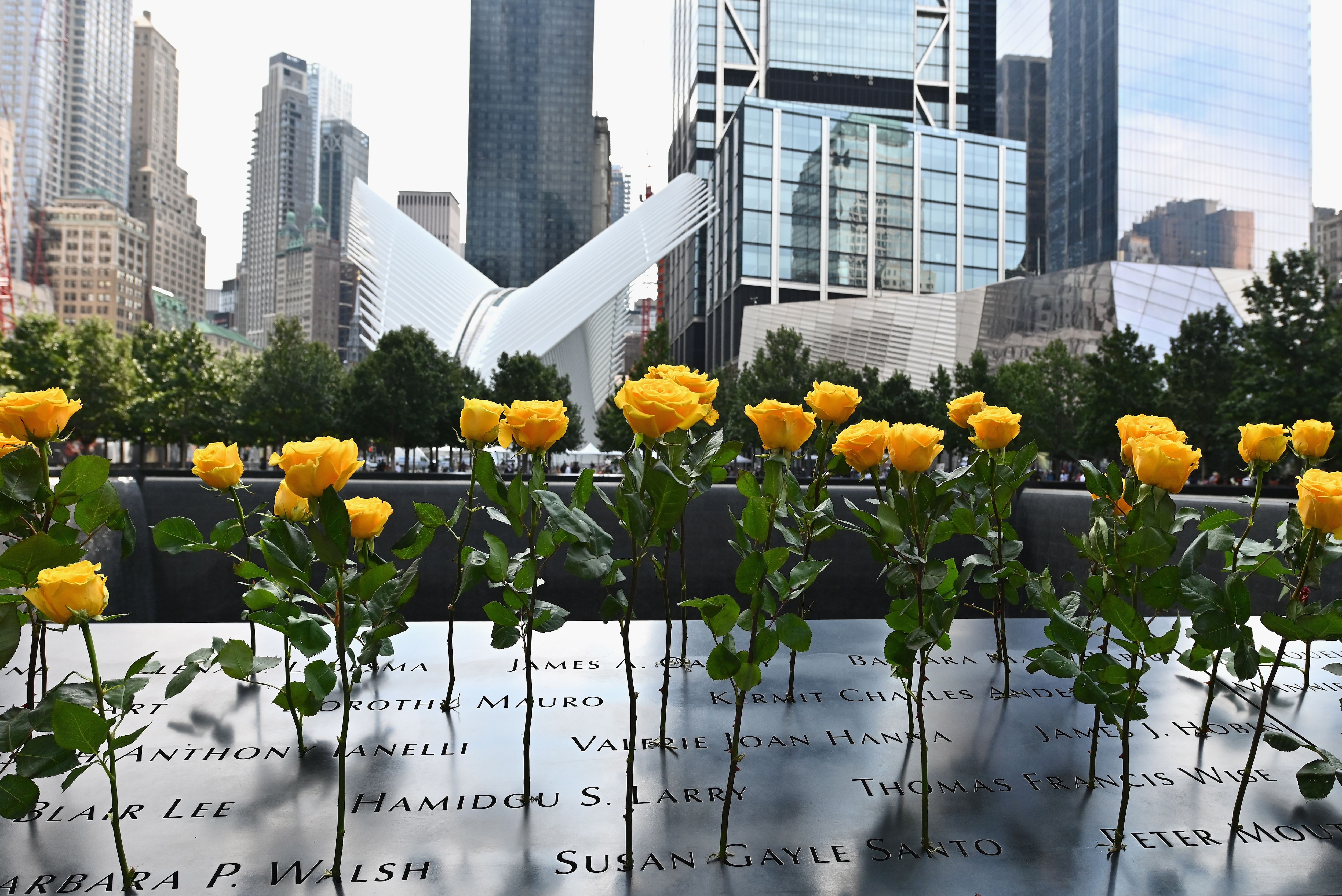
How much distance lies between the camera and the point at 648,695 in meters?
3.50

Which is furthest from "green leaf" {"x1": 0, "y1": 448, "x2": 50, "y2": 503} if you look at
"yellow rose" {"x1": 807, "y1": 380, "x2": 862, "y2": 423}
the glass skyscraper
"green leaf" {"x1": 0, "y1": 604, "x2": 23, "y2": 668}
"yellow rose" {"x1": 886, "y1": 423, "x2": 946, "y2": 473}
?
the glass skyscraper

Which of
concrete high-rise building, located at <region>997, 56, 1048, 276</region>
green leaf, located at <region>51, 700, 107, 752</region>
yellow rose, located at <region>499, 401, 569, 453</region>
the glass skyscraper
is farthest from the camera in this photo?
concrete high-rise building, located at <region>997, 56, 1048, 276</region>

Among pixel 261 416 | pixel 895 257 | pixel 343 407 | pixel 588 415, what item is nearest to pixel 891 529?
pixel 343 407

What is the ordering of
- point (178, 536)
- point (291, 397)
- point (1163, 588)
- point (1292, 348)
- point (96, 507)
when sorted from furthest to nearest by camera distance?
1. point (291, 397)
2. point (1292, 348)
3. point (178, 536)
4. point (96, 507)
5. point (1163, 588)

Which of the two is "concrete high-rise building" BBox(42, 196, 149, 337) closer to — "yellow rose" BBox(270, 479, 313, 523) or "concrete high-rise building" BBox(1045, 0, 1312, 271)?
"concrete high-rise building" BBox(1045, 0, 1312, 271)

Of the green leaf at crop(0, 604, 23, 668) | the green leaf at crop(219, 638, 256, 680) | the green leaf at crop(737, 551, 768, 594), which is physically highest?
the green leaf at crop(737, 551, 768, 594)

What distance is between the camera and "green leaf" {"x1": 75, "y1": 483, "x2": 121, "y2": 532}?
227 cm

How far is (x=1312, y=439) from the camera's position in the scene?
2.78 metres

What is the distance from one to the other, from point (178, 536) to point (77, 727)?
36.6 inches

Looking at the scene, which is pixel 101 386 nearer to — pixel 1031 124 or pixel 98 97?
pixel 1031 124

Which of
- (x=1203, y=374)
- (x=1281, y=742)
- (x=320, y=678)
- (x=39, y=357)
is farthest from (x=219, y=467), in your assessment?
(x=39, y=357)

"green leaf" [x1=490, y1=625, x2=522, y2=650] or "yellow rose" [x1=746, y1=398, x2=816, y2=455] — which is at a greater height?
"yellow rose" [x1=746, y1=398, x2=816, y2=455]

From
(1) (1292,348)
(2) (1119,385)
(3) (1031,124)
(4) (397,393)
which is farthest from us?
(3) (1031,124)

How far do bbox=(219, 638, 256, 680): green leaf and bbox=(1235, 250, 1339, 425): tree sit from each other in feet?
77.1
